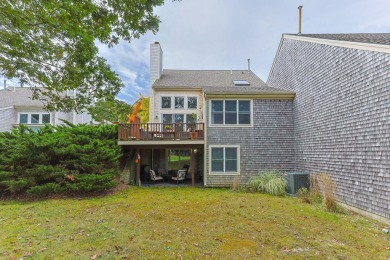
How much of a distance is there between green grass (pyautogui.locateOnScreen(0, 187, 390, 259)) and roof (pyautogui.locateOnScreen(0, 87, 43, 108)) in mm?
13331

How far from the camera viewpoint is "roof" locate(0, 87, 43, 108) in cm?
1781

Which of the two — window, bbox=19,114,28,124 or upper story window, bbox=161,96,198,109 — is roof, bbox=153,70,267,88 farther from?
window, bbox=19,114,28,124

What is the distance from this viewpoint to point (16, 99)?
18453 mm

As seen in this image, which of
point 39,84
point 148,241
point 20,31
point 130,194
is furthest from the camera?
point 130,194

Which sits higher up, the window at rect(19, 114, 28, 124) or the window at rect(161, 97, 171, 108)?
the window at rect(161, 97, 171, 108)

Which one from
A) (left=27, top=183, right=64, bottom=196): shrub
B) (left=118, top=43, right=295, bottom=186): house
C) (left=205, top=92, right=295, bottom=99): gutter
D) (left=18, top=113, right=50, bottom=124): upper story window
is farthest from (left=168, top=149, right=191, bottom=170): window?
(left=18, top=113, right=50, bottom=124): upper story window

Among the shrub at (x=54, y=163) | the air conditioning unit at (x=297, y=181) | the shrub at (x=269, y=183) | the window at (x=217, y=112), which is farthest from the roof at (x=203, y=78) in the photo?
the air conditioning unit at (x=297, y=181)

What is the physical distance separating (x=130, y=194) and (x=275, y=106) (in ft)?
26.3

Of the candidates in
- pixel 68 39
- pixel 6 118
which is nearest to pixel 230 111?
pixel 68 39

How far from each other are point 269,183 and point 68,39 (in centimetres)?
878

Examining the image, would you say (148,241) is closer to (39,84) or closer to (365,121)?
(39,84)

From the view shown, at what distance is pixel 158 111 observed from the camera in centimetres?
1420

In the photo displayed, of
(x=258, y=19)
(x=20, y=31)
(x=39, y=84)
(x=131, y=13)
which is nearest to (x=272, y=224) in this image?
(x=131, y=13)

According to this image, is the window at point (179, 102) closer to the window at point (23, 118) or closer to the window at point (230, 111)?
the window at point (230, 111)
